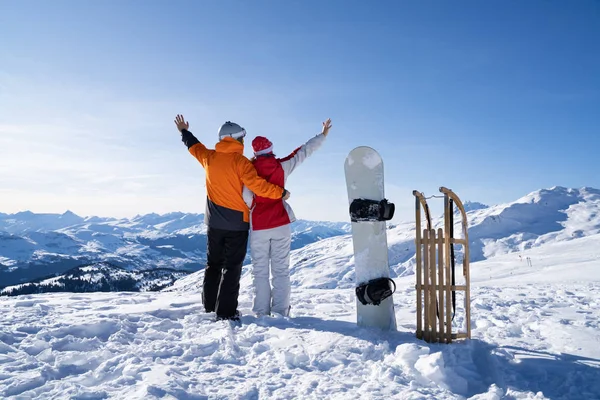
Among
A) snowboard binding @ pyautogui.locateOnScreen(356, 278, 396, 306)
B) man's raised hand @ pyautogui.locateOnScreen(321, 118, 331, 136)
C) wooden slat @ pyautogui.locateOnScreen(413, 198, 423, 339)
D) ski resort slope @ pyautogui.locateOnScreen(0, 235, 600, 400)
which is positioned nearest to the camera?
ski resort slope @ pyautogui.locateOnScreen(0, 235, 600, 400)

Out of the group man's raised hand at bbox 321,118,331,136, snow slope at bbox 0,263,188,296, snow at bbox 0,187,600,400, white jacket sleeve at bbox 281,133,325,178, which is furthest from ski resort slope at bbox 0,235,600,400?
snow slope at bbox 0,263,188,296

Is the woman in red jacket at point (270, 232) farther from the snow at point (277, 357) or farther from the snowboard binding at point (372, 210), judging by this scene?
the snowboard binding at point (372, 210)

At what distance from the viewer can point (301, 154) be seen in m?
5.66

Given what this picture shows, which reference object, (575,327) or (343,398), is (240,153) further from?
(575,327)

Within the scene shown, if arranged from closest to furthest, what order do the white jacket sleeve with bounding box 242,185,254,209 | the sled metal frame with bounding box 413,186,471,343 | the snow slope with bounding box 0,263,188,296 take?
the sled metal frame with bounding box 413,186,471,343 → the white jacket sleeve with bounding box 242,185,254,209 → the snow slope with bounding box 0,263,188,296

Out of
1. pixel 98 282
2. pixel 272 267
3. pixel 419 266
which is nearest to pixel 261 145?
pixel 272 267

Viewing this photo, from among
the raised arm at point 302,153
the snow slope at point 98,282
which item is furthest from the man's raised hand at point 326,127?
the snow slope at point 98,282

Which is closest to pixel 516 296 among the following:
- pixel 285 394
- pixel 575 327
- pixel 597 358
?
pixel 575 327

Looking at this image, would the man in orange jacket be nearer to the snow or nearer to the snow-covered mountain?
the snow

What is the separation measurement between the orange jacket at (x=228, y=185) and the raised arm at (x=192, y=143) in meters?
0.16

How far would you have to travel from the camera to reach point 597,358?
3.78 metres

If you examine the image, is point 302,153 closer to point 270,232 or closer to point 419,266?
point 270,232

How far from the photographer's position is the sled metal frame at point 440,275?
4.14 meters

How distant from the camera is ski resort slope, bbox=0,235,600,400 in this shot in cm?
300
